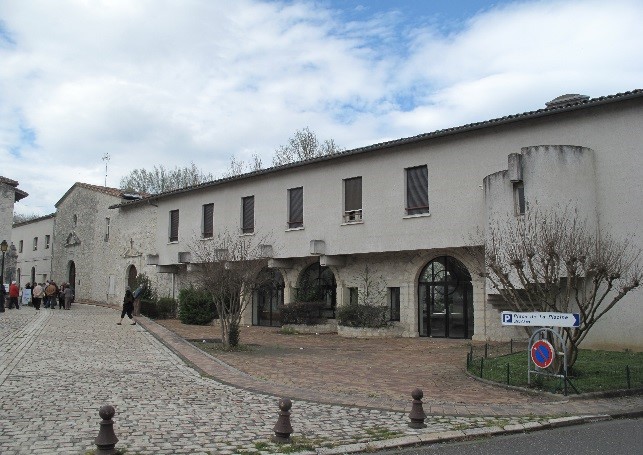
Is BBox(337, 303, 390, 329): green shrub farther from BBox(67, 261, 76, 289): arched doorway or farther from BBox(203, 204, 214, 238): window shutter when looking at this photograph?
BBox(67, 261, 76, 289): arched doorway

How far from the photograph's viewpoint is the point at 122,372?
1184 centimetres

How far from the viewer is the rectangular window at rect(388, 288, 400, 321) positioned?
22.0 m

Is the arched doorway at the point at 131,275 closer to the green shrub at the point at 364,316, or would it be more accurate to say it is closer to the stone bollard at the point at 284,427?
the green shrub at the point at 364,316

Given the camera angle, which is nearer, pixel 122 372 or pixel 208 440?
pixel 208 440

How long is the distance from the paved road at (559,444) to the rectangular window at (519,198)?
9.06m

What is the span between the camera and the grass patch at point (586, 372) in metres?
11.0

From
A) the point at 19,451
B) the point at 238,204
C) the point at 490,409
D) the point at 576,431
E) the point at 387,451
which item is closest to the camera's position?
the point at 19,451

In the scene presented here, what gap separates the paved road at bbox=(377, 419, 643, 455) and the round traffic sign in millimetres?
2298

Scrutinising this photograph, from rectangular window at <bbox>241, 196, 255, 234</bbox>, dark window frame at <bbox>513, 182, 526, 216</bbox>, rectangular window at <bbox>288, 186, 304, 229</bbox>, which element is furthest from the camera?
rectangular window at <bbox>241, 196, 255, 234</bbox>

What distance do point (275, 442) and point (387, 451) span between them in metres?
1.29

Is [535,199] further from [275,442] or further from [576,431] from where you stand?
[275,442]

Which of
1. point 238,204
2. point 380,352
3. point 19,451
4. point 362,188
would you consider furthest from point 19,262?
point 19,451

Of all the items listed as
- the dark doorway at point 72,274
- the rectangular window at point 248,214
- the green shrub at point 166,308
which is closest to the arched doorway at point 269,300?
the rectangular window at point 248,214

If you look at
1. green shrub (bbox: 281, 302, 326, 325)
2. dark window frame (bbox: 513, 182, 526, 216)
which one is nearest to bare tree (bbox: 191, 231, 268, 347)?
green shrub (bbox: 281, 302, 326, 325)
